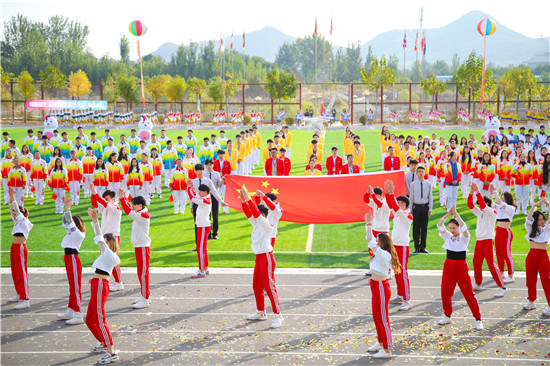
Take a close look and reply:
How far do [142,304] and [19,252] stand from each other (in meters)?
2.48

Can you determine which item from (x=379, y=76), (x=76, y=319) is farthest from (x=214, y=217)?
(x=379, y=76)

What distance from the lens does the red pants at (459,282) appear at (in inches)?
344

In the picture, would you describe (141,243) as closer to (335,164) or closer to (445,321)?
(445,321)

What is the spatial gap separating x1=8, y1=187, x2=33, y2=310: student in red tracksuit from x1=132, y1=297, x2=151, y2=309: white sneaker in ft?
6.67

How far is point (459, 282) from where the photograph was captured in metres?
8.78

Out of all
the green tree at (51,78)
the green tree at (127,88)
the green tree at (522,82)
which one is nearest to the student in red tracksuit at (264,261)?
the green tree at (127,88)

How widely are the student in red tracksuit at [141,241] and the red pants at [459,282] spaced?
17.3 feet

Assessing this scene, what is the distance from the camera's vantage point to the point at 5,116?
200ft

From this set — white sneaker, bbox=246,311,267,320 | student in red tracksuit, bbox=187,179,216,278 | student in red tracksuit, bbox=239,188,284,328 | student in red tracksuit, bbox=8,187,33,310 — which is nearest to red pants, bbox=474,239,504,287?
student in red tracksuit, bbox=239,188,284,328

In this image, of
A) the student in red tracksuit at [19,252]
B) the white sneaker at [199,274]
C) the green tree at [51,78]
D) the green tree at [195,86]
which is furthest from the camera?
the green tree at [195,86]

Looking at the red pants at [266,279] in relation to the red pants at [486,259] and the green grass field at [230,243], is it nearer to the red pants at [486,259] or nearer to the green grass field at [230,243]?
the green grass field at [230,243]

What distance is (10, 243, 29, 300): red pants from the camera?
1018 cm

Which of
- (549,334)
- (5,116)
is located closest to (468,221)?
(549,334)

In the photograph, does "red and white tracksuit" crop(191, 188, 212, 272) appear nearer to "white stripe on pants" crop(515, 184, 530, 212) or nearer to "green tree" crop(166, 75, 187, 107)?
"white stripe on pants" crop(515, 184, 530, 212)
